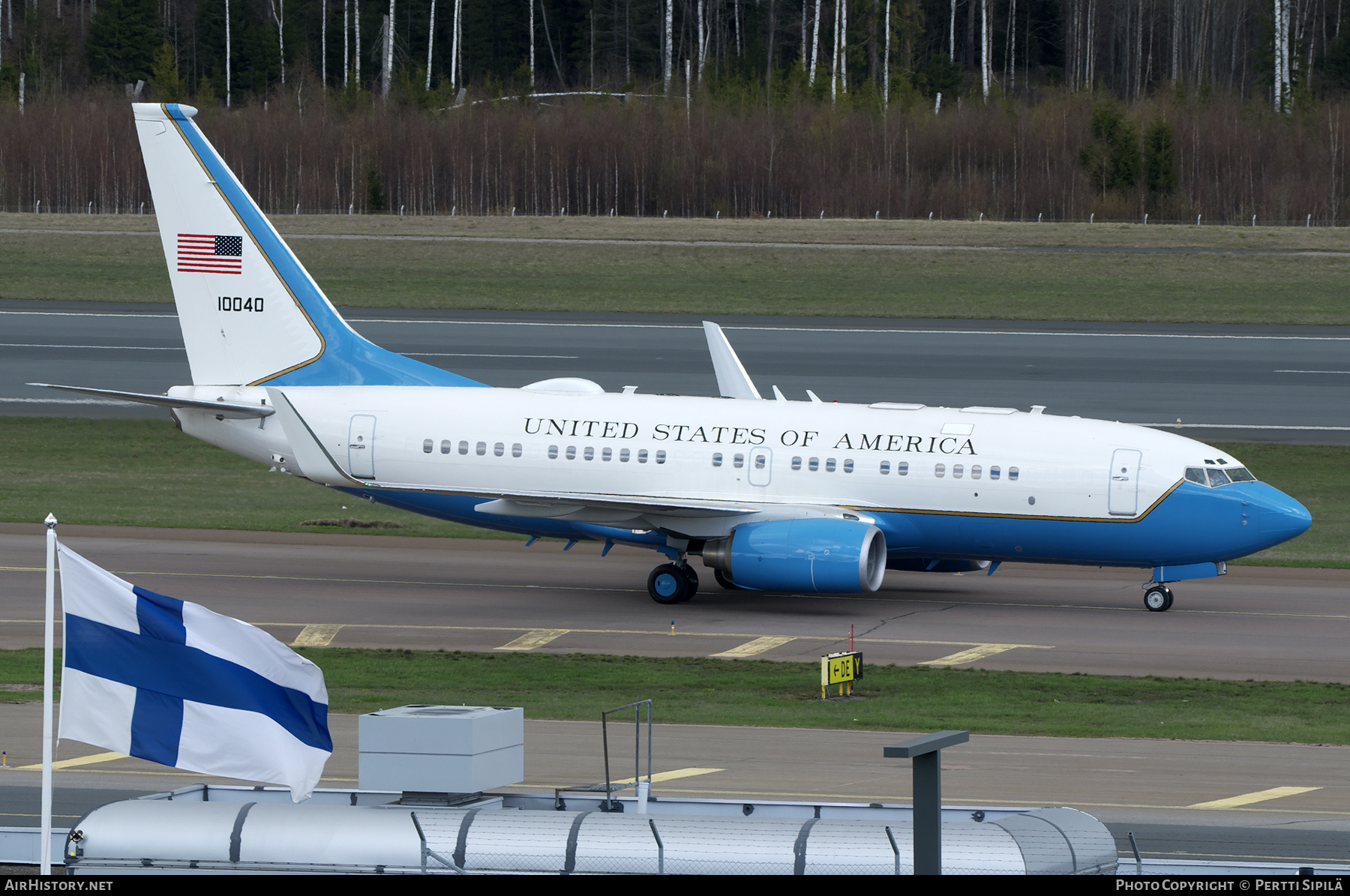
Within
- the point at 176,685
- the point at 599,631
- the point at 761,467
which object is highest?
the point at 176,685

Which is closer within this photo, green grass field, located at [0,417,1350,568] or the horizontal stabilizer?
the horizontal stabilizer

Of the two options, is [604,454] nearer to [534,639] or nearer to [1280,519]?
[534,639]

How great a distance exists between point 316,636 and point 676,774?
39.4ft

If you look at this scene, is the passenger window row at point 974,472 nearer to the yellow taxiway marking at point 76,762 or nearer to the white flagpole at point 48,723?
the yellow taxiway marking at point 76,762

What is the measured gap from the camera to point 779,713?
26.3 meters

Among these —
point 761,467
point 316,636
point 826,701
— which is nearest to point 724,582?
point 761,467

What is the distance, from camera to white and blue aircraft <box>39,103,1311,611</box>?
113ft

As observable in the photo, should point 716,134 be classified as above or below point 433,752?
above

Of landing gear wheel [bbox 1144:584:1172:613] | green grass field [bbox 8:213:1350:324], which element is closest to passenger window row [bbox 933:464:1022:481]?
landing gear wheel [bbox 1144:584:1172:613]

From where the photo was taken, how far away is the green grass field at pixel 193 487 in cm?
4447

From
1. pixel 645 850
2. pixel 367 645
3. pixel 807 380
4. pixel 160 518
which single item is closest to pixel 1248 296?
pixel 807 380

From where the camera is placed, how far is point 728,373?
4222 cm

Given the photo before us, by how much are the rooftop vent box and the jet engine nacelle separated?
691 inches

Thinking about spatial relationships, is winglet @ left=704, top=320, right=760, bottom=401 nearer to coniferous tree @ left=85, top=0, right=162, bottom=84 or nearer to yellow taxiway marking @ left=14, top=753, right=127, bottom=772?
yellow taxiway marking @ left=14, top=753, right=127, bottom=772
